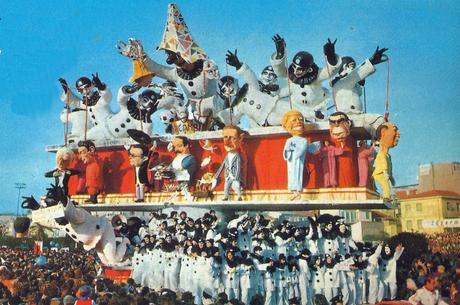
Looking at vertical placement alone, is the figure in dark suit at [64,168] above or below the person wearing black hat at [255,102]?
below

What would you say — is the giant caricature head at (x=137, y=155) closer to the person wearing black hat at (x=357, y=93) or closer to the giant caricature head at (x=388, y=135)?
Answer: the person wearing black hat at (x=357, y=93)

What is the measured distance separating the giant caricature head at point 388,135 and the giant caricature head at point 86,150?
11608 millimetres

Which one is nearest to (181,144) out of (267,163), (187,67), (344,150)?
(267,163)

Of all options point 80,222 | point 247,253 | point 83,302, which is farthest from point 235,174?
point 83,302

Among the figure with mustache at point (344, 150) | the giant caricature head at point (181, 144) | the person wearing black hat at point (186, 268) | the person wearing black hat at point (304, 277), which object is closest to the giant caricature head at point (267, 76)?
the giant caricature head at point (181, 144)

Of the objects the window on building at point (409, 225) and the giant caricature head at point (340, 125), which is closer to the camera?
the giant caricature head at point (340, 125)

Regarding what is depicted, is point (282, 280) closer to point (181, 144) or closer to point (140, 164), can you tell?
point (181, 144)

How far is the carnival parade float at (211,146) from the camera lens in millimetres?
17672

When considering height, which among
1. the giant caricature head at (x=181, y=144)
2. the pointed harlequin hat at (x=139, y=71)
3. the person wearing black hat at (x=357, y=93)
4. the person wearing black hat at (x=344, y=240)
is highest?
the pointed harlequin hat at (x=139, y=71)

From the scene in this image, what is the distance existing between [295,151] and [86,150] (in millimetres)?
9068

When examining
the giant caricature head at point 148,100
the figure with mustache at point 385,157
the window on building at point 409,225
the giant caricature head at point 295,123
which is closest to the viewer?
the figure with mustache at point 385,157

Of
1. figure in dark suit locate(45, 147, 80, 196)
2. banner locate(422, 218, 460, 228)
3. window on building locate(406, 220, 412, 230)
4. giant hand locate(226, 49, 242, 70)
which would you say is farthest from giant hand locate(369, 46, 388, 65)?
window on building locate(406, 220, 412, 230)

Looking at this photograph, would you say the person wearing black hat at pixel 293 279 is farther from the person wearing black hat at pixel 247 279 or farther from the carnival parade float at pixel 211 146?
the carnival parade float at pixel 211 146

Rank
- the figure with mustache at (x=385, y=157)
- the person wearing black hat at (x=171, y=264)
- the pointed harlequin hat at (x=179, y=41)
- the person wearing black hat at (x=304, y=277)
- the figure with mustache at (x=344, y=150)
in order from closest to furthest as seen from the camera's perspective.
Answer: the person wearing black hat at (x=304, y=277) → the person wearing black hat at (x=171, y=264) → the figure with mustache at (x=385, y=157) → the figure with mustache at (x=344, y=150) → the pointed harlequin hat at (x=179, y=41)
